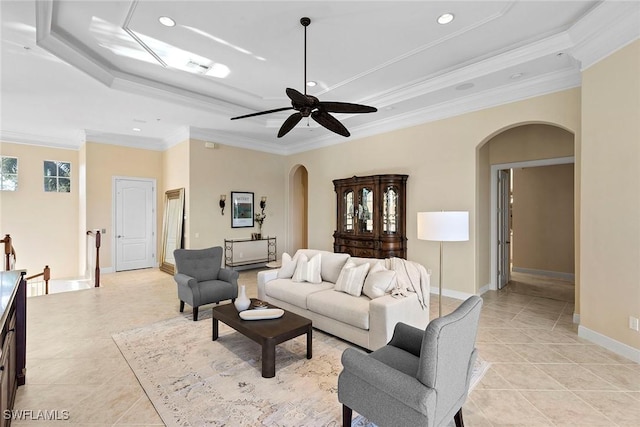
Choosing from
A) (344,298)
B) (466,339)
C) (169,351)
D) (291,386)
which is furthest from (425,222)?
(169,351)

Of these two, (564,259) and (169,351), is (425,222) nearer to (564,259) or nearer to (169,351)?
(169,351)

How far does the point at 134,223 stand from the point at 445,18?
7750mm

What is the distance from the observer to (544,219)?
6.95 meters

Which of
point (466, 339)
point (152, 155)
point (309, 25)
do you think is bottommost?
point (466, 339)

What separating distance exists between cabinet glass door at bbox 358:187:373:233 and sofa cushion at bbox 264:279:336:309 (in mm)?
1988

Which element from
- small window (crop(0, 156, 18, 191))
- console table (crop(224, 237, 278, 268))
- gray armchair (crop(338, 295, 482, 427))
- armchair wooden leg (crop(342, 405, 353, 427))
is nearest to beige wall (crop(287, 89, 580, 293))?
console table (crop(224, 237, 278, 268))

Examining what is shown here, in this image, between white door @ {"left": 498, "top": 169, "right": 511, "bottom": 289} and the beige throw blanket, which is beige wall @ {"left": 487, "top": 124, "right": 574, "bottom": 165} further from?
the beige throw blanket

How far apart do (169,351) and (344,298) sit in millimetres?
1916

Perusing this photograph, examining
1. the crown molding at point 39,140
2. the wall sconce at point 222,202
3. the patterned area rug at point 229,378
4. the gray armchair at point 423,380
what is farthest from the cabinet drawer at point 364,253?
the crown molding at point 39,140

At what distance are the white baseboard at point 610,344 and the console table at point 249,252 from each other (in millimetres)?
6163

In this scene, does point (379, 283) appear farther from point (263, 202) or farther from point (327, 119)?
point (263, 202)

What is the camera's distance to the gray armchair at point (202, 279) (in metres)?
4.09

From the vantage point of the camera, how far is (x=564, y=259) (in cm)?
662

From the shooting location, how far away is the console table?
7.23 meters
